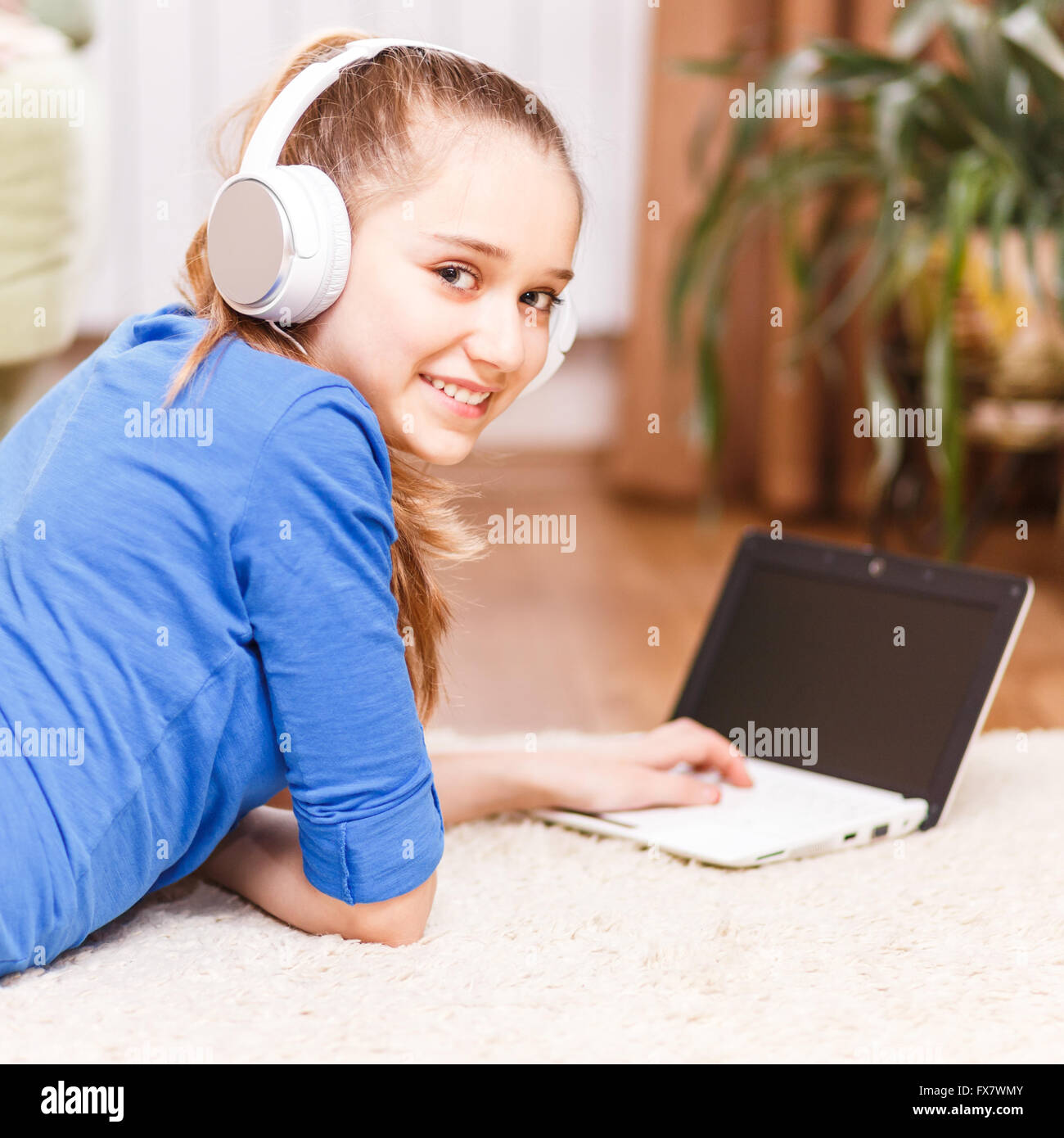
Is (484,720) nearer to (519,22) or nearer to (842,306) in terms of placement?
(842,306)

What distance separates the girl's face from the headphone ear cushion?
16 millimetres

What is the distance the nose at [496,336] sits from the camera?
84 cm

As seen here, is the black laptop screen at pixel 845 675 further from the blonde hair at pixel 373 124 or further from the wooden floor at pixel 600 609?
the blonde hair at pixel 373 124

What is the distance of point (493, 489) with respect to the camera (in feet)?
10.1

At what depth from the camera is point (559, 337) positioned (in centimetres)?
95

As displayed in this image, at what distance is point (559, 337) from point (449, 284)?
13 cm

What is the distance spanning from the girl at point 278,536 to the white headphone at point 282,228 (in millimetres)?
19

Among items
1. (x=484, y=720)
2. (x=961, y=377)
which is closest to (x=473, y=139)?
(x=484, y=720)

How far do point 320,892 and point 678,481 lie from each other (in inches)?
86.5

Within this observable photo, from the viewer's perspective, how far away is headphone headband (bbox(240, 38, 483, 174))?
821mm

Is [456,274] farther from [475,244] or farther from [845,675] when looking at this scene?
[845,675]

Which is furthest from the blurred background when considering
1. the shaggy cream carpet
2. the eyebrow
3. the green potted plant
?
the shaggy cream carpet

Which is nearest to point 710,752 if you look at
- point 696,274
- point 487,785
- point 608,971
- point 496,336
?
point 487,785

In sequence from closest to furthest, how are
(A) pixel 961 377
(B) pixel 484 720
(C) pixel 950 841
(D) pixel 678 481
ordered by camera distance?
(C) pixel 950 841 → (B) pixel 484 720 → (A) pixel 961 377 → (D) pixel 678 481
